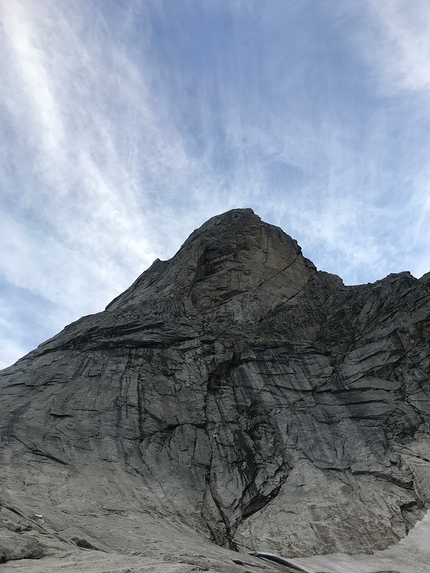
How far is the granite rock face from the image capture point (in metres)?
21.6

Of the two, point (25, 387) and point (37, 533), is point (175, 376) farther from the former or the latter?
point (37, 533)

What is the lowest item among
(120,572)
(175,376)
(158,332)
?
(120,572)

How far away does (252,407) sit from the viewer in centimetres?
2953

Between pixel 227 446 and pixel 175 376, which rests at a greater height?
pixel 175 376

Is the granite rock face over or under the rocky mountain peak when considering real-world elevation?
under

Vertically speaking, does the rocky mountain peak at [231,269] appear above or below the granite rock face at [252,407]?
above

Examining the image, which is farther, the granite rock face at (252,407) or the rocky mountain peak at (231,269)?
the rocky mountain peak at (231,269)

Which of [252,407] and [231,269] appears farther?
[231,269]

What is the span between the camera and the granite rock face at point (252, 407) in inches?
849

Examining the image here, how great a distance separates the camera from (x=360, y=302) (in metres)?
39.0

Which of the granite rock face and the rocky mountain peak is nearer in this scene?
the granite rock face

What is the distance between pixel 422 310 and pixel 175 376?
18.2m

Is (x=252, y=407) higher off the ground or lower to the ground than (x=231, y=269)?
lower

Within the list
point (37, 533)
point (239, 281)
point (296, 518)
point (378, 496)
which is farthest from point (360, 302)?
point (37, 533)
